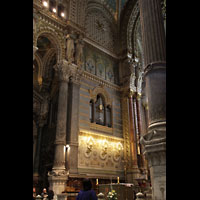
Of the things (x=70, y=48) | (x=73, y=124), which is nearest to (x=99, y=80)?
(x=70, y=48)

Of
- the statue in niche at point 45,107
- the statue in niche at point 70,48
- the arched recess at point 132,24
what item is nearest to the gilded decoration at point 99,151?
the statue in niche at point 45,107

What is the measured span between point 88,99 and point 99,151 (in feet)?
14.9

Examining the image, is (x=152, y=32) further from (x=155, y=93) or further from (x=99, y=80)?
(x=99, y=80)

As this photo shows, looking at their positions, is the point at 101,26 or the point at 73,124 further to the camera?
the point at 101,26

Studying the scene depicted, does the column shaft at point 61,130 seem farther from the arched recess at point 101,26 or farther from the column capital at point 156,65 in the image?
the column capital at point 156,65

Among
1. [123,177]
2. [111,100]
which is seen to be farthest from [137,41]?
[123,177]

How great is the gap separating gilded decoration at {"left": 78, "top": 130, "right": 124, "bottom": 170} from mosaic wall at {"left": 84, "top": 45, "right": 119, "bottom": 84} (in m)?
6.10

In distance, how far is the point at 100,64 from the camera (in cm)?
2141
